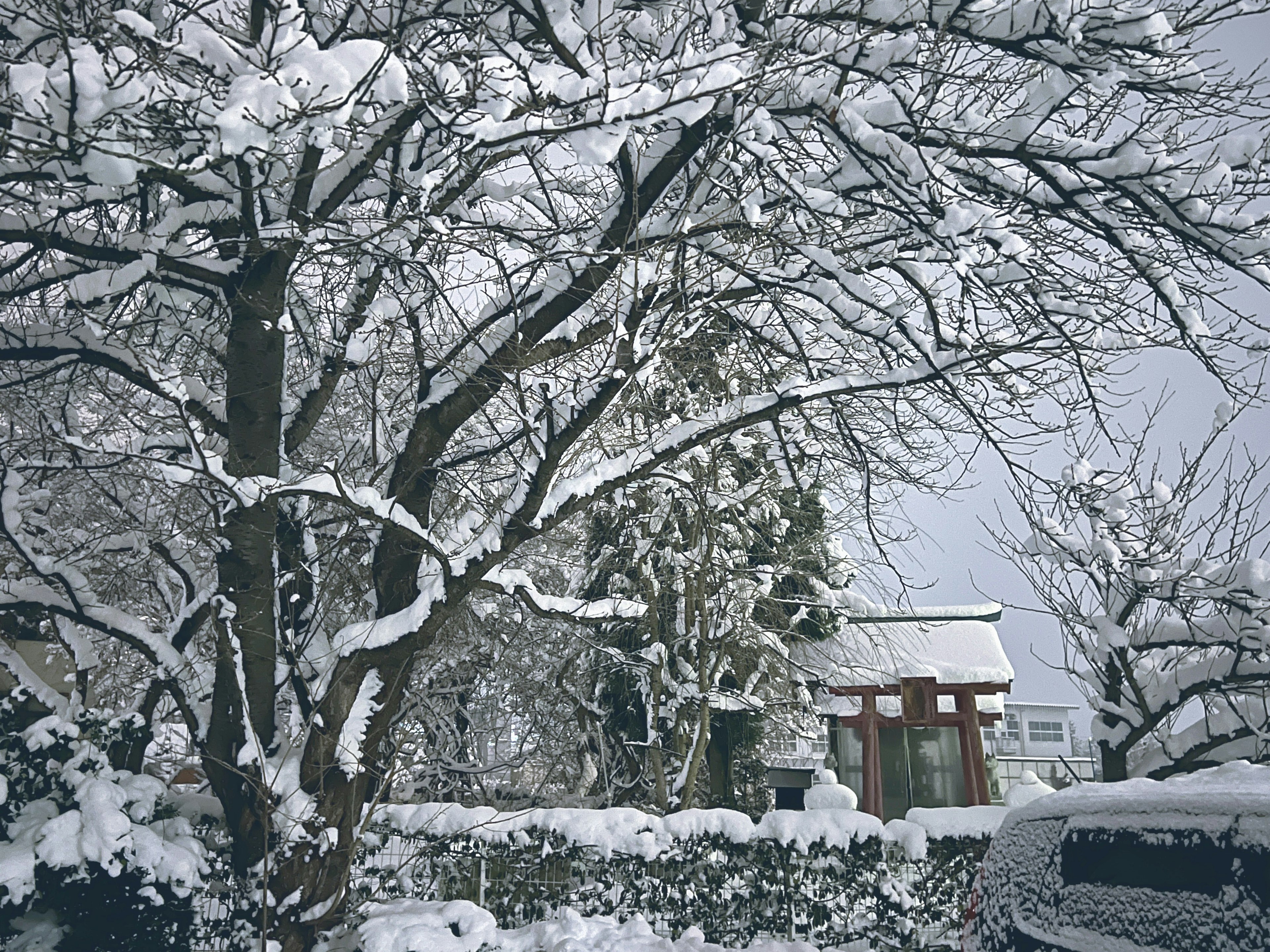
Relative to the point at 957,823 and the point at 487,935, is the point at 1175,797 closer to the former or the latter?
the point at 487,935

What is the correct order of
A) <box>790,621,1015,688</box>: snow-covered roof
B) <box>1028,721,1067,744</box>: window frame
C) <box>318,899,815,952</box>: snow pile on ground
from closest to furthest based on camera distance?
<box>318,899,815,952</box>: snow pile on ground → <box>790,621,1015,688</box>: snow-covered roof → <box>1028,721,1067,744</box>: window frame

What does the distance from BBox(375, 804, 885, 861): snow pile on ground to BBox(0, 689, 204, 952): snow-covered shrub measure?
2797mm

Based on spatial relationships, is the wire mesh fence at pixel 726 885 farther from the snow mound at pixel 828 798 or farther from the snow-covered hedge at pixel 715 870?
the snow mound at pixel 828 798

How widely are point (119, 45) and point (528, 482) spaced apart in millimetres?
3087

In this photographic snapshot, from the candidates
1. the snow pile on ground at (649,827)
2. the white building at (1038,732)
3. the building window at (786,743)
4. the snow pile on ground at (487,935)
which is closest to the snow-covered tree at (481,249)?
the snow pile on ground at (487,935)

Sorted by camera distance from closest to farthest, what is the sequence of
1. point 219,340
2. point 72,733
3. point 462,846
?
point 72,733, point 219,340, point 462,846

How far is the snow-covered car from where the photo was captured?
1.83 meters

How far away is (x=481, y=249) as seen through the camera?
17.1ft

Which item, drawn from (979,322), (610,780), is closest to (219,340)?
(979,322)

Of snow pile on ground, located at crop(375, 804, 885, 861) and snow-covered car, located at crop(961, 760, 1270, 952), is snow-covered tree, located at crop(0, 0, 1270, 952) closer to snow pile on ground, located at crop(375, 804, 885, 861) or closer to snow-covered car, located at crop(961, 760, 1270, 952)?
snow pile on ground, located at crop(375, 804, 885, 861)

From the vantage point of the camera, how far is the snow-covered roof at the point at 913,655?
1453 centimetres

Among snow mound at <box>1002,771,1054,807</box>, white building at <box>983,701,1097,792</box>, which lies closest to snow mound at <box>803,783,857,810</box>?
snow mound at <box>1002,771,1054,807</box>

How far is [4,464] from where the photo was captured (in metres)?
6.39

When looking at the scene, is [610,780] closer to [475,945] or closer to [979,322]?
[475,945]
